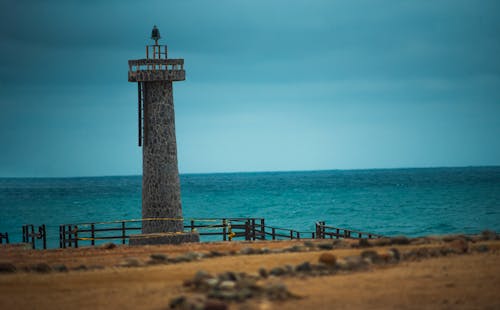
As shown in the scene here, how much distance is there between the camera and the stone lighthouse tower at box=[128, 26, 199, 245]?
35219mm

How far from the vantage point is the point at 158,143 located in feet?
116

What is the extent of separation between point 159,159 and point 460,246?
683 inches

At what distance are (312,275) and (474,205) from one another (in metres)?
80.7

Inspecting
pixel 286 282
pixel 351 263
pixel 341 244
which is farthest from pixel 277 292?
pixel 341 244

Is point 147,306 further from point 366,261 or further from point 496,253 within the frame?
point 496,253

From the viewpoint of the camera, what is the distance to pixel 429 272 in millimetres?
18266

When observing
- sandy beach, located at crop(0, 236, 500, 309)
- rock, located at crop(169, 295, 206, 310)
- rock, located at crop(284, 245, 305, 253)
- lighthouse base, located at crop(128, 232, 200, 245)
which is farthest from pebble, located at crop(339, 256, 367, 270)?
lighthouse base, located at crop(128, 232, 200, 245)

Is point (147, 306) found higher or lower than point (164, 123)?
lower

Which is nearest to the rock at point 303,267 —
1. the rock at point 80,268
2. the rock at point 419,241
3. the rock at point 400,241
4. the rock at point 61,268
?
the rock at point 400,241

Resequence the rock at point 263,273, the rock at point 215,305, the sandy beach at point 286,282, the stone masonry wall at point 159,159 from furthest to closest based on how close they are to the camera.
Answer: the stone masonry wall at point 159,159 → the rock at point 263,273 → the sandy beach at point 286,282 → the rock at point 215,305

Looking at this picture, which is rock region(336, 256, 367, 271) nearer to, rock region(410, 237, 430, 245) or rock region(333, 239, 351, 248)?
rock region(333, 239, 351, 248)

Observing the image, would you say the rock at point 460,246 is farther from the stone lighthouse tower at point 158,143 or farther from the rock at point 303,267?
the stone lighthouse tower at point 158,143

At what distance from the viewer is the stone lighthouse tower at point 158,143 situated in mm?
35219

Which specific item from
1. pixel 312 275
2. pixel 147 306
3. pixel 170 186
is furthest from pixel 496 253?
pixel 170 186
